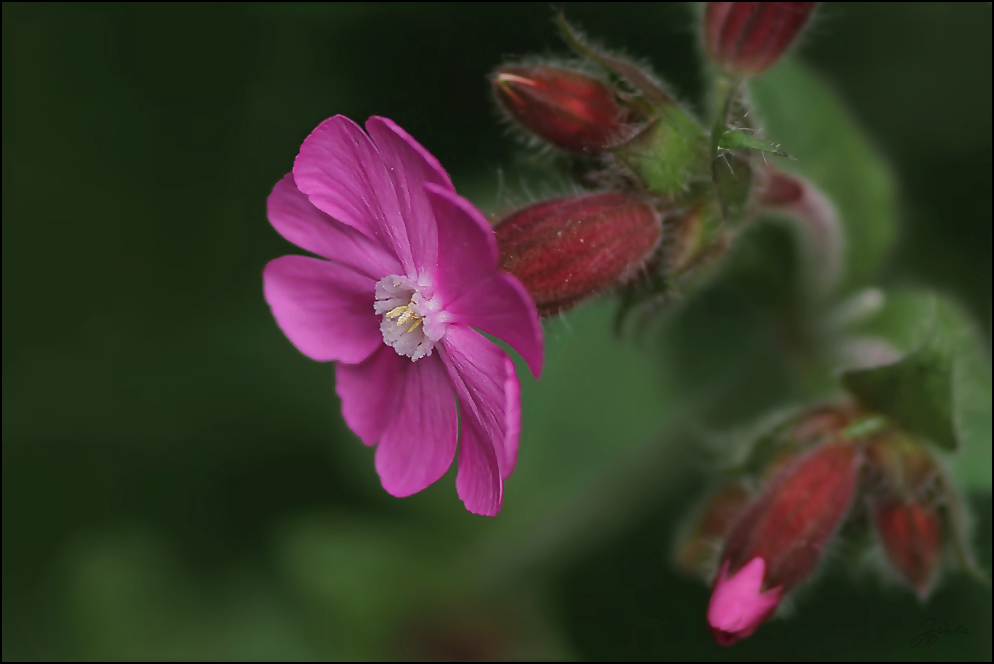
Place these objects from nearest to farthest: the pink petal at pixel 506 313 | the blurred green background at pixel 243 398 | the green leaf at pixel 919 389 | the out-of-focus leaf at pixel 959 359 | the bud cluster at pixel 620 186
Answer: the pink petal at pixel 506 313
the bud cluster at pixel 620 186
the green leaf at pixel 919 389
the out-of-focus leaf at pixel 959 359
the blurred green background at pixel 243 398

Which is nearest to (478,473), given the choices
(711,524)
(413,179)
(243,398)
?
(413,179)

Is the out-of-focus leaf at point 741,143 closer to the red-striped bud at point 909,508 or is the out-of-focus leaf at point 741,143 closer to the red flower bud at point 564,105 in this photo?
the red flower bud at point 564,105

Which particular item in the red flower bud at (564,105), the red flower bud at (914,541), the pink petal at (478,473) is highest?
the red flower bud at (564,105)

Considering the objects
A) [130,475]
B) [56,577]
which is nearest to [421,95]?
[130,475]

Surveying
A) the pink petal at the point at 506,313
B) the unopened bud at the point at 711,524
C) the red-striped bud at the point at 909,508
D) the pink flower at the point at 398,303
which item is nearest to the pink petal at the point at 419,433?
the pink flower at the point at 398,303

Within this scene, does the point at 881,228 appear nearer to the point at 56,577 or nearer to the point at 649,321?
the point at 649,321

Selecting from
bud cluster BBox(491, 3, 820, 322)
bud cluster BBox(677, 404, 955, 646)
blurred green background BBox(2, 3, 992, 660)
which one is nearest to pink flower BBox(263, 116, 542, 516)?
bud cluster BBox(491, 3, 820, 322)
